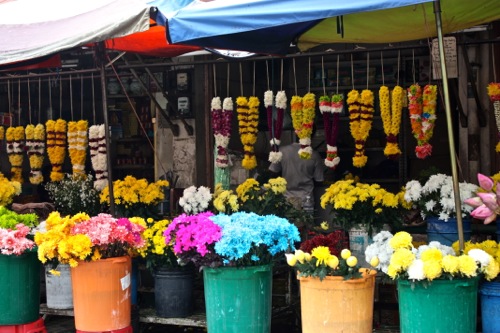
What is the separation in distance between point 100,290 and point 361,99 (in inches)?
148

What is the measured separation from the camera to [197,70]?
35.1 ft

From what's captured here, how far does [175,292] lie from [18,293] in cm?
137

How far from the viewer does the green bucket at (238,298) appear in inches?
213

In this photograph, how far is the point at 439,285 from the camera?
4.63 m

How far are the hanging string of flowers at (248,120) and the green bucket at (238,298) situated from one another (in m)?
3.30

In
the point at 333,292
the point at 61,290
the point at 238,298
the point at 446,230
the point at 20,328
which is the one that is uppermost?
the point at 446,230

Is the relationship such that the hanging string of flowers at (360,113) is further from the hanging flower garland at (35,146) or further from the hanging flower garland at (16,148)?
the hanging flower garland at (16,148)

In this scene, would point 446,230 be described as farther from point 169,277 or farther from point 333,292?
point 169,277

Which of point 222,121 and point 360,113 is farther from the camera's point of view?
point 222,121

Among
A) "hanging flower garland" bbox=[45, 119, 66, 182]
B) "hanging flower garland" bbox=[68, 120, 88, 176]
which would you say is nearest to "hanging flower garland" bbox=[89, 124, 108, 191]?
"hanging flower garland" bbox=[68, 120, 88, 176]

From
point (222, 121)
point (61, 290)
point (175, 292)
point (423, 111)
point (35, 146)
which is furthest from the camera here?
point (35, 146)

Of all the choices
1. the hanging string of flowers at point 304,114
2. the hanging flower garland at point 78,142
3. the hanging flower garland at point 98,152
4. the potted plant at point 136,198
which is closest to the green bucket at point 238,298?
the potted plant at point 136,198

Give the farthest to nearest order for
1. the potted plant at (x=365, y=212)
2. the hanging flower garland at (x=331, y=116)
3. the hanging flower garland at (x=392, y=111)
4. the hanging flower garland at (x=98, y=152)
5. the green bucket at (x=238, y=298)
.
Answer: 1. the hanging flower garland at (x=98, y=152)
2. the hanging flower garland at (x=331, y=116)
3. the hanging flower garland at (x=392, y=111)
4. the potted plant at (x=365, y=212)
5. the green bucket at (x=238, y=298)

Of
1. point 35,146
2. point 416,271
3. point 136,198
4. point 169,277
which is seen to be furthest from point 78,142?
point 416,271
